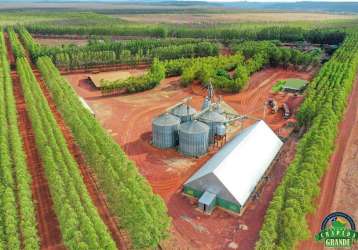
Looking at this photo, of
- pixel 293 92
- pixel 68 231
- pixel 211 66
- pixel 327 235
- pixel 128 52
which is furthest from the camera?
pixel 128 52

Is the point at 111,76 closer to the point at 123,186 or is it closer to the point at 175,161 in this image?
the point at 175,161

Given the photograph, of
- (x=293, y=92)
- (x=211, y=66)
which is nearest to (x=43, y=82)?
(x=211, y=66)

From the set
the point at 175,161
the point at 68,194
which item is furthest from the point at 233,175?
the point at 68,194

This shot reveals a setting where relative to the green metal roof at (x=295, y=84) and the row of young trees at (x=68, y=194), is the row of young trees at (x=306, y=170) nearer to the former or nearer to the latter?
the green metal roof at (x=295, y=84)

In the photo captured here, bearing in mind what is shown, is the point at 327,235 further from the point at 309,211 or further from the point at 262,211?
the point at 262,211

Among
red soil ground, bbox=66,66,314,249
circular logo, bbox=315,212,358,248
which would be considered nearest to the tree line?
red soil ground, bbox=66,66,314,249

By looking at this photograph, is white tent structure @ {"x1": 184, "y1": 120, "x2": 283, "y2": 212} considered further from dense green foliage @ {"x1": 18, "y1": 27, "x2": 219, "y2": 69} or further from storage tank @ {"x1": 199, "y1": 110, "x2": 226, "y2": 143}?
dense green foliage @ {"x1": 18, "y1": 27, "x2": 219, "y2": 69}

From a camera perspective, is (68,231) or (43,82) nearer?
(68,231)
